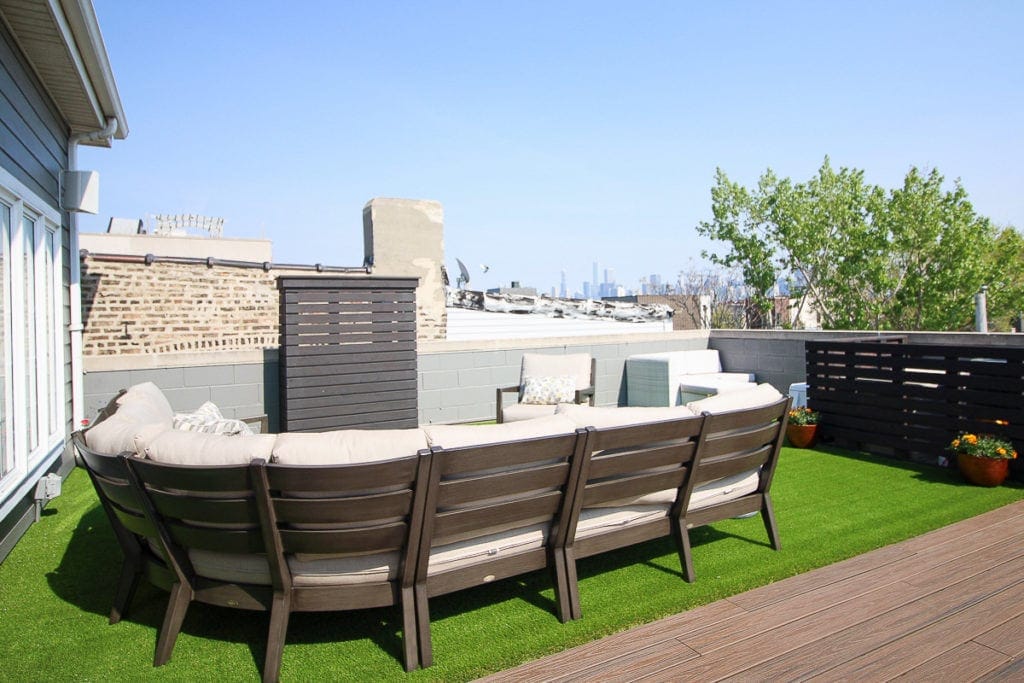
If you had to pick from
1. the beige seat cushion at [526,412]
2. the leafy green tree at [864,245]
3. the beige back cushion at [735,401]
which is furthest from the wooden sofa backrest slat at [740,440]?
the leafy green tree at [864,245]

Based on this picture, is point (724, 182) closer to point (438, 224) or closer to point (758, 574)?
point (438, 224)

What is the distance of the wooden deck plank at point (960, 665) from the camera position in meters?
2.04

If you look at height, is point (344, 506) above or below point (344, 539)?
above

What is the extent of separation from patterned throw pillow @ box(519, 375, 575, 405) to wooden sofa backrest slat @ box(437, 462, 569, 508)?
12.6 feet

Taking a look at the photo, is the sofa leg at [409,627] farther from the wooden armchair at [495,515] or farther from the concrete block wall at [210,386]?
the concrete block wall at [210,386]

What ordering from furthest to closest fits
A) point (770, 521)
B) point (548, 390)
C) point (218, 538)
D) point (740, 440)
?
1. point (548, 390)
2. point (770, 521)
3. point (740, 440)
4. point (218, 538)

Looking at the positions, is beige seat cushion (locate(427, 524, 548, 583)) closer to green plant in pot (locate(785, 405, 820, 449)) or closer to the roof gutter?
green plant in pot (locate(785, 405, 820, 449))

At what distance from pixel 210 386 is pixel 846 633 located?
5.92m

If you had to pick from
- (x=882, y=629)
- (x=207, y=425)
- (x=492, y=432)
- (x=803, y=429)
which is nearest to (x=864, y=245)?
(x=803, y=429)

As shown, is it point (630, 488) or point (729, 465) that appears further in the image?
point (729, 465)

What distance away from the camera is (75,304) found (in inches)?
211

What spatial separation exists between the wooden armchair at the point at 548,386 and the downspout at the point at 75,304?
3.76 metres

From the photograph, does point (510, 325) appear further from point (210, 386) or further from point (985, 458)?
point (985, 458)

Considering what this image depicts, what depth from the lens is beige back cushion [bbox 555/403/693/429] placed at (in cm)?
247
